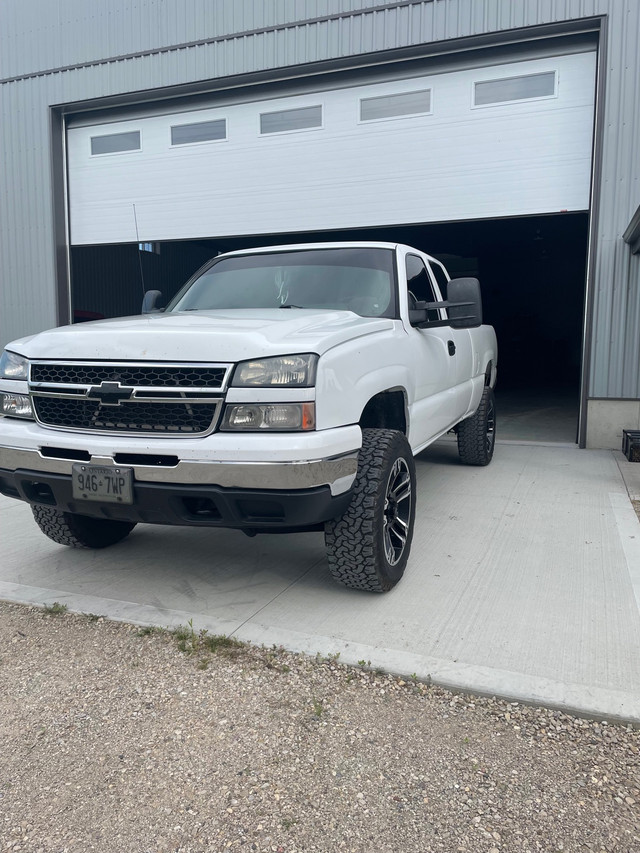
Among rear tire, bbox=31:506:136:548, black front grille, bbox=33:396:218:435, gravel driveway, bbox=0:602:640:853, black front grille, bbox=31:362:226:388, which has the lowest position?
gravel driveway, bbox=0:602:640:853

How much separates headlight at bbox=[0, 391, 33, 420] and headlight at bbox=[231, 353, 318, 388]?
3.74ft

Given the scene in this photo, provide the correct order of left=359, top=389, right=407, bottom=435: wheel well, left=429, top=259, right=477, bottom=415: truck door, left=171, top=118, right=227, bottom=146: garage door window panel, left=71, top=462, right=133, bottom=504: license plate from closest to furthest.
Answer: left=71, top=462, right=133, bottom=504: license plate
left=359, top=389, right=407, bottom=435: wheel well
left=429, top=259, right=477, bottom=415: truck door
left=171, top=118, right=227, bottom=146: garage door window panel

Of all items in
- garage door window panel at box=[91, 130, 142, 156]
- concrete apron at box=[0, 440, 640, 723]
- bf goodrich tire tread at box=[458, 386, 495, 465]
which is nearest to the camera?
concrete apron at box=[0, 440, 640, 723]

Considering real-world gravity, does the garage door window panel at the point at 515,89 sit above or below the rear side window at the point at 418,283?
above

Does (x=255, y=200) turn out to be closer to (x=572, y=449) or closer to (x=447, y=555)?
(x=572, y=449)

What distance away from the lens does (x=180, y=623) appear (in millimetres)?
3068

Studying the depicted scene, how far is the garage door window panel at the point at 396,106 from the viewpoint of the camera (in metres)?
8.39

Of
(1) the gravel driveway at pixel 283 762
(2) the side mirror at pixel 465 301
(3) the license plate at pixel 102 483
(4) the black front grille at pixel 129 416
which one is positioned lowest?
(1) the gravel driveway at pixel 283 762

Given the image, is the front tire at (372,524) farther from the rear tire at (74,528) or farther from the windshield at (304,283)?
the rear tire at (74,528)

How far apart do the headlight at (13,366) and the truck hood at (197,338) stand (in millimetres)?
38

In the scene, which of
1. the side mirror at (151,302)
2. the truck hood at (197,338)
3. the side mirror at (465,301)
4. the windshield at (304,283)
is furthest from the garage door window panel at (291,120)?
the truck hood at (197,338)

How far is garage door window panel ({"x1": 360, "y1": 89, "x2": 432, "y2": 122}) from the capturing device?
839cm

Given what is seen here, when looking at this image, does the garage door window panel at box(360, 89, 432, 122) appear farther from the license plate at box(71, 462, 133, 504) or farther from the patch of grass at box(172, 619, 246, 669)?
the patch of grass at box(172, 619, 246, 669)

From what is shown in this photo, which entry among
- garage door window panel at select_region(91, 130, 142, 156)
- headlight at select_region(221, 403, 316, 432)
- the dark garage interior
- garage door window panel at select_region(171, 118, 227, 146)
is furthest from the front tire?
garage door window panel at select_region(91, 130, 142, 156)
